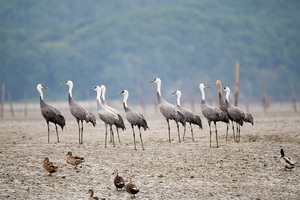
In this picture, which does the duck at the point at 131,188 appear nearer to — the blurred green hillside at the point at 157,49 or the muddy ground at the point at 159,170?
the muddy ground at the point at 159,170

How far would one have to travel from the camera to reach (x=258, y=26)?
14362 cm

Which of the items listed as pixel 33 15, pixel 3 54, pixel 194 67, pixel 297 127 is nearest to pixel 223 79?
pixel 194 67

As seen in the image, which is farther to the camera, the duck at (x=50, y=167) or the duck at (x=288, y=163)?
the duck at (x=288, y=163)

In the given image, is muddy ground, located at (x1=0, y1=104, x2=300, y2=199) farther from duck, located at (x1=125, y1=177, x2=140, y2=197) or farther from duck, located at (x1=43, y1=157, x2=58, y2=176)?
duck, located at (x1=125, y1=177, x2=140, y2=197)

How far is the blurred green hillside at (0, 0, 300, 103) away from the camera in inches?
4636

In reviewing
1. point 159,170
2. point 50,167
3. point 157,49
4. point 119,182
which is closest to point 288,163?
point 159,170

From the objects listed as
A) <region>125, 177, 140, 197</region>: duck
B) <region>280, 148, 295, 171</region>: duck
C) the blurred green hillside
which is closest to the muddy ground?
<region>280, 148, 295, 171</region>: duck

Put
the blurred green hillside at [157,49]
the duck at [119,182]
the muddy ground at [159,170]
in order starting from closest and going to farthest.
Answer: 1. the duck at [119,182]
2. the muddy ground at [159,170]
3. the blurred green hillside at [157,49]

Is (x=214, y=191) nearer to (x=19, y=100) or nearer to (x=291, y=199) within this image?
(x=291, y=199)

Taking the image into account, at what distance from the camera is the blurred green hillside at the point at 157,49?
118 metres

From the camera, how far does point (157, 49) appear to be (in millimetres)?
131250

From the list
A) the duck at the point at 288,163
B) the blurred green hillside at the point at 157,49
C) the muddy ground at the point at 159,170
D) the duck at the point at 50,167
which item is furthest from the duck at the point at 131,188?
the blurred green hillside at the point at 157,49

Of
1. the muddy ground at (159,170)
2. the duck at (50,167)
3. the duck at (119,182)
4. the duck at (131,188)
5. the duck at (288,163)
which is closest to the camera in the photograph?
the duck at (131,188)

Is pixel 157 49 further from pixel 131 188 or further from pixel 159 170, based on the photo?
pixel 131 188
